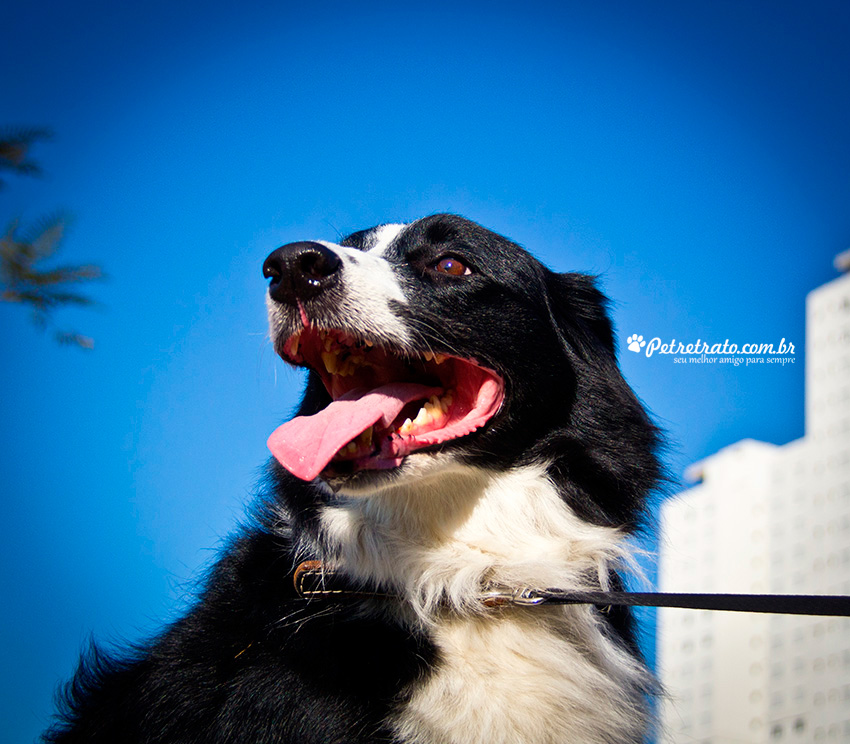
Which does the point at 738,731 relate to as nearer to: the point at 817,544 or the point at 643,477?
the point at 817,544

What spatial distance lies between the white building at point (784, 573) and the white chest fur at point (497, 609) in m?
8.88

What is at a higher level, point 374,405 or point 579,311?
point 579,311

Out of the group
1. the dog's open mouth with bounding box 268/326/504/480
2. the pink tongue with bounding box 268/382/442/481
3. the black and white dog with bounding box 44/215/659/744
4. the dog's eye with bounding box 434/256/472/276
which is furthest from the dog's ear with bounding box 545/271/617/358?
the pink tongue with bounding box 268/382/442/481

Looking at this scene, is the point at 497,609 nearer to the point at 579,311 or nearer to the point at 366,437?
the point at 366,437

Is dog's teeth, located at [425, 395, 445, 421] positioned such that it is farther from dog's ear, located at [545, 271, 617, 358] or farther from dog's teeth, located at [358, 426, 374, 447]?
dog's ear, located at [545, 271, 617, 358]

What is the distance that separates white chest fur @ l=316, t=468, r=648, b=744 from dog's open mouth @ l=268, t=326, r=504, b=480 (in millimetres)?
208

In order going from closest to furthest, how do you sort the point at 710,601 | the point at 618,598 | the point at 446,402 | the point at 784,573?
the point at 710,601 < the point at 618,598 < the point at 446,402 < the point at 784,573

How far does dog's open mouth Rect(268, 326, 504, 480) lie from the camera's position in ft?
6.56

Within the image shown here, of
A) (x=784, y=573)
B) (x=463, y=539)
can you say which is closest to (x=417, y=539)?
(x=463, y=539)

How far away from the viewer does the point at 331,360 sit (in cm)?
241

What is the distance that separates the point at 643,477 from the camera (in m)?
2.49

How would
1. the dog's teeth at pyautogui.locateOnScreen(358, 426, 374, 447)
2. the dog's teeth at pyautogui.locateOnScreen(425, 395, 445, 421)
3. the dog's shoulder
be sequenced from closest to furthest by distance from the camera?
the dog's shoulder → the dog's teeth at pyautogui.locateOnScreen(358, 426, 374, 447) → the dog's teeth at pyautogui.locateOnScreen(425, 395, 445, 421)

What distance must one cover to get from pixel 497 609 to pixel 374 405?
0.75 m

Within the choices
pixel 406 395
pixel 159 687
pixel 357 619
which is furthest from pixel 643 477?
pixel 159 687
